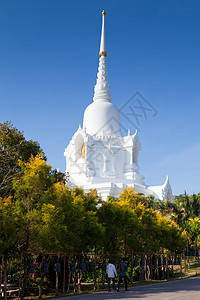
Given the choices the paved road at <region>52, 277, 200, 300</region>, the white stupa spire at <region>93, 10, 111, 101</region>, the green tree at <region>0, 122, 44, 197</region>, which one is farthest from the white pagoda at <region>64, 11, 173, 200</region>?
the paved road at <region>52, 277, 200, 300</region>

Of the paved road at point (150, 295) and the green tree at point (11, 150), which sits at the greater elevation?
the green tree at point (11, 150)

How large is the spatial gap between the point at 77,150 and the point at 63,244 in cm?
3825

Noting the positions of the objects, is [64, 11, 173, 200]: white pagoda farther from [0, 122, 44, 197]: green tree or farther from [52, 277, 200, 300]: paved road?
[52, 277, 200, 300]: paved road

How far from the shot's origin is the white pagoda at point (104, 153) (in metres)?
51.2

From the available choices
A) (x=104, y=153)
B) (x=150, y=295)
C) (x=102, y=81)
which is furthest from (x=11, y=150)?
(x=102, y=81)

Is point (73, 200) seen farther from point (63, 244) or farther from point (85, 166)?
point (85, 166)

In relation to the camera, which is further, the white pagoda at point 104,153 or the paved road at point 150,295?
the white pagoda at point 104,153

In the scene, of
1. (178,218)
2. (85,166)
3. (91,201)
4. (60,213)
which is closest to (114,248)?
(91,201)

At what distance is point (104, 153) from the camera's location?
2088 inches

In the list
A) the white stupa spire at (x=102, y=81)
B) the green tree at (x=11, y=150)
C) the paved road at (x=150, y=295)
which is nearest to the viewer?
the paved road at (x=150, y=295)

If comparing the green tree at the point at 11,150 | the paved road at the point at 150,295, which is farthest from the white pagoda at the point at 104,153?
the paved road at the point at 150,295

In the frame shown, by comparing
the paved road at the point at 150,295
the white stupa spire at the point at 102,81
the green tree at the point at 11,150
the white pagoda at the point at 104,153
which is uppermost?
the white stupa spire at the point at 102,81

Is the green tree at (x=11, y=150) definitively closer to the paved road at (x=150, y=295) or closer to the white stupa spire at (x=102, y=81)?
the paved road at (x=150, y=295)

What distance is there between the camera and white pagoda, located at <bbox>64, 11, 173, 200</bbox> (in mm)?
51219
